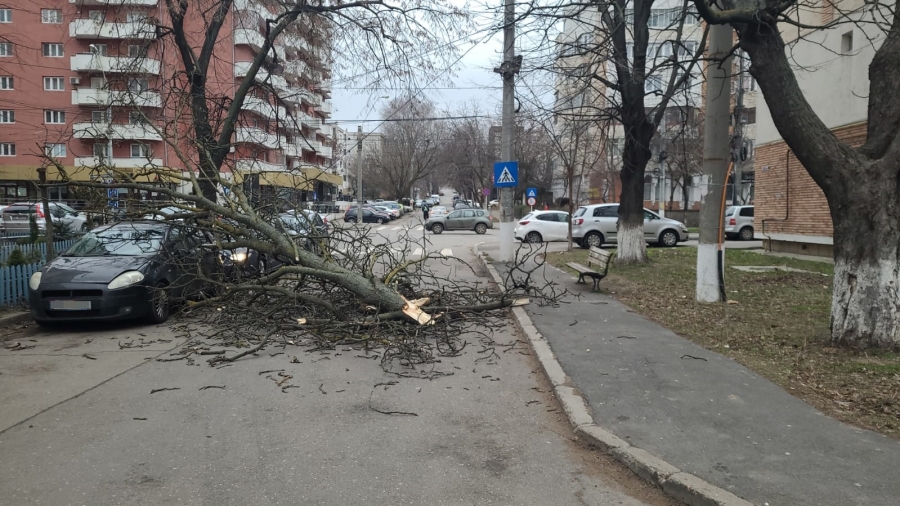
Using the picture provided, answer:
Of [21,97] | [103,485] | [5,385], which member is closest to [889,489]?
[103,485]

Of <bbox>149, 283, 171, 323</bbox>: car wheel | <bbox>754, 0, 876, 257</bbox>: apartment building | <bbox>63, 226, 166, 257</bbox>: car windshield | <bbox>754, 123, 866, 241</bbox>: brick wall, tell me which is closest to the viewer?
<bbox>149, 283, 171, 323</bbox>: car wheel

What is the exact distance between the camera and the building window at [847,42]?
15701 mm

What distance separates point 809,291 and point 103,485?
38.0 ft

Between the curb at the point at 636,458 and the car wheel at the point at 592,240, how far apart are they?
1778cm

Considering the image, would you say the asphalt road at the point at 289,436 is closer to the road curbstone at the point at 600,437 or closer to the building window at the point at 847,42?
the road curbstone at the point at 600,437

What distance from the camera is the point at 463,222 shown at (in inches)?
1451

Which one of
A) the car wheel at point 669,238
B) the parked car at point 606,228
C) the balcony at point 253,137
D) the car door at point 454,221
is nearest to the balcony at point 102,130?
the balcony at point 253,137

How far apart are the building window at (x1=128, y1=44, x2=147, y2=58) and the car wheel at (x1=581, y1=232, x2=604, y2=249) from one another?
16305mm

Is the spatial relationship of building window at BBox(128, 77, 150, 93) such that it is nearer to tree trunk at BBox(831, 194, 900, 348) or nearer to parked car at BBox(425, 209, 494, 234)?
tree trunk at BBox(831, 194, 900, 348)

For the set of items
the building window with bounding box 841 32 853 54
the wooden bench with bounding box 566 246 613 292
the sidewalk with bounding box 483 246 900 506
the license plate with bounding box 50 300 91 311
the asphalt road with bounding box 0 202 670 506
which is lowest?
the asphalt road with bounding box 0 202 670 506

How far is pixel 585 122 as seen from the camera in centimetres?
1608

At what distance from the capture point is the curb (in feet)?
12.3

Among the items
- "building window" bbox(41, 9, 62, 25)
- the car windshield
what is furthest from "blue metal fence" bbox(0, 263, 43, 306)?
"building window" bbox(41, 9, 62, 25)

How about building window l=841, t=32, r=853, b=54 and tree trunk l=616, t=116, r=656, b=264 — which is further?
building window l=841, t=32, r=853, b=54
